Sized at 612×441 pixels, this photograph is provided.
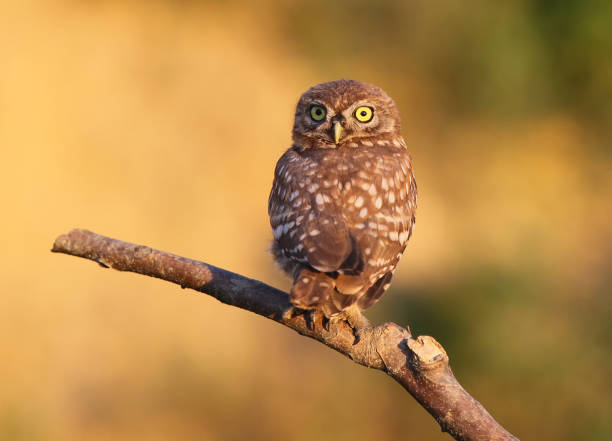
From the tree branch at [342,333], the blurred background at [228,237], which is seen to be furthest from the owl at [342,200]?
the blurred background at [228,237]

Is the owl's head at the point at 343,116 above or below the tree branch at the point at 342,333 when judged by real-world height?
above

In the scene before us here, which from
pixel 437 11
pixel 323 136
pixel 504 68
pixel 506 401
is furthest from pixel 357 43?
pixel 323 136

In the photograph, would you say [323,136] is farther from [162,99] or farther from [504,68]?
[504,68]

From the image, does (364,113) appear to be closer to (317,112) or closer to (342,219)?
(317,112)

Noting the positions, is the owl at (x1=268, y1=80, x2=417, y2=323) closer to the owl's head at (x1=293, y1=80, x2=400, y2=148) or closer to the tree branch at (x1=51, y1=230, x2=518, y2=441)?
the owl's head at (x1=293, y1=80, x2=400, y2=148)

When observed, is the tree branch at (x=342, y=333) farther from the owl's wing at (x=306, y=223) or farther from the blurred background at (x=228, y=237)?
the blurred background at (x=228, y=237)

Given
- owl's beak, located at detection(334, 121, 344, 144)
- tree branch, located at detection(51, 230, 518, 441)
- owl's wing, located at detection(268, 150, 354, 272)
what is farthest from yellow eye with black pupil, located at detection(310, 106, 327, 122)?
tree branch, located at detection(51, 230, 518, 441)

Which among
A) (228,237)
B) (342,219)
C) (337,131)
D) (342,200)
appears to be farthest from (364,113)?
(228,237)
